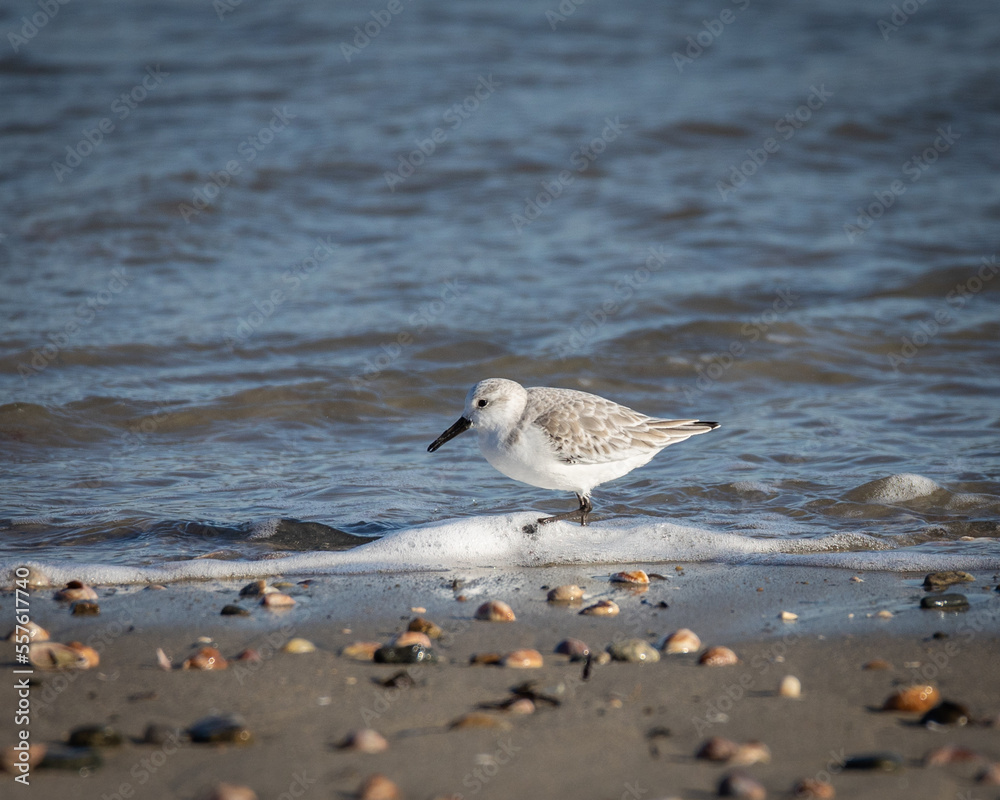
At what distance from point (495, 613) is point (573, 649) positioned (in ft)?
1.77

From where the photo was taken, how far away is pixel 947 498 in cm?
609

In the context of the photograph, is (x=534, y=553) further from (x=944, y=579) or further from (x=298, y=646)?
(x=944, y=579)

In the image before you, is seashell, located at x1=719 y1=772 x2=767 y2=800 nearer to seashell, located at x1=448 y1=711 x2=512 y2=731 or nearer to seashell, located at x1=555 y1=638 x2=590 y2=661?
seashell, located at x1=448 y1=711 x2=512 y2=731

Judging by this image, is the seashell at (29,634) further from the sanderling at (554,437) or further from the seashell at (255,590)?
the sanderling at (554,437)

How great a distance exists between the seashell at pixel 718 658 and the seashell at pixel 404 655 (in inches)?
40.9

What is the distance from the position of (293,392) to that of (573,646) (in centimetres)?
490

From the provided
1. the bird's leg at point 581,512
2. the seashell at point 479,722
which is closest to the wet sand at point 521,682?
the seashell at point 479,722

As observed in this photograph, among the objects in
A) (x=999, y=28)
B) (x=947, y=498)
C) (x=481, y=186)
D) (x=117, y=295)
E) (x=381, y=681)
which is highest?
(x=999, y=28)

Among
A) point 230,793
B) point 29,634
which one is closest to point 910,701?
point 230,793

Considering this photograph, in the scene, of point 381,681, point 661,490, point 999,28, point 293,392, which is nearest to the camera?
point 381,681

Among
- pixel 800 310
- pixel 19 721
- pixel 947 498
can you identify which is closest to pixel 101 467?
pixel 19 721

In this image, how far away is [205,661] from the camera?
3.67m

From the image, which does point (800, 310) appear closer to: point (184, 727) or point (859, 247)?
point (859, 247)

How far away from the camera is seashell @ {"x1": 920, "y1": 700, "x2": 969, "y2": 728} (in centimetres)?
320
